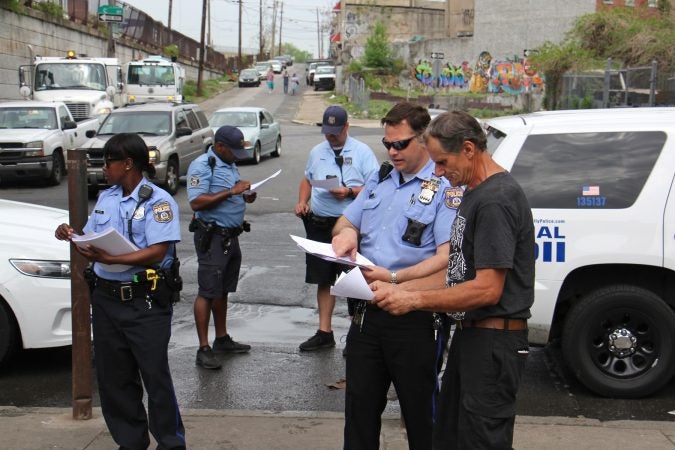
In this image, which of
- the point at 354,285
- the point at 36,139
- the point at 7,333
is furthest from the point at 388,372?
the point at 36,139

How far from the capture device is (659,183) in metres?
5.63

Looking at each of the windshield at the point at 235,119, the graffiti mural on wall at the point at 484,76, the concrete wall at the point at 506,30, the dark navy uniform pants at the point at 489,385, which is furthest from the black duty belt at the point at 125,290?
the concrete wall at the point at 506,30

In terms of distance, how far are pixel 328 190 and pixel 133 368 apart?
240 cm

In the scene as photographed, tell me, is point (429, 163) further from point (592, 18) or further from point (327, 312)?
point (592, 18)

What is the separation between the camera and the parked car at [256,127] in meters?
22.2

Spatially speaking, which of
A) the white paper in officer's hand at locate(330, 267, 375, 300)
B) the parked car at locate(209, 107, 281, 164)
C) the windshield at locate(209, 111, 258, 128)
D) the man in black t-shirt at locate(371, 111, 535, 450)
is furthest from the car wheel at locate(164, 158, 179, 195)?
the man in black t-shirt at locate(371, 111, 535, 450)

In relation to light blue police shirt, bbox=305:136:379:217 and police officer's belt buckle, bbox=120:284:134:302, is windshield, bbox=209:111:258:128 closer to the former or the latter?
light blue police shirt, bbox=305:136:379:217

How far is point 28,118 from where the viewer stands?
18.6 m

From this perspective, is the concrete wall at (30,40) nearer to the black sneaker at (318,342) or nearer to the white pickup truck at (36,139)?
the white pickup truck at (36,139)

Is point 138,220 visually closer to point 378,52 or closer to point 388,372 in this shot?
point 388,372

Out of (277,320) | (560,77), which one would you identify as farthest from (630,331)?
(560,77)

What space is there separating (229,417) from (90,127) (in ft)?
54.4

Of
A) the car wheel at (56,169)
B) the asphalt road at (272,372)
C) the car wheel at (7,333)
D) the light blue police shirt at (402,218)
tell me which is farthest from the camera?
the car wheel at (56,169)

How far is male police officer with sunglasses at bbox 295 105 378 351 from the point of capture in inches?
256
